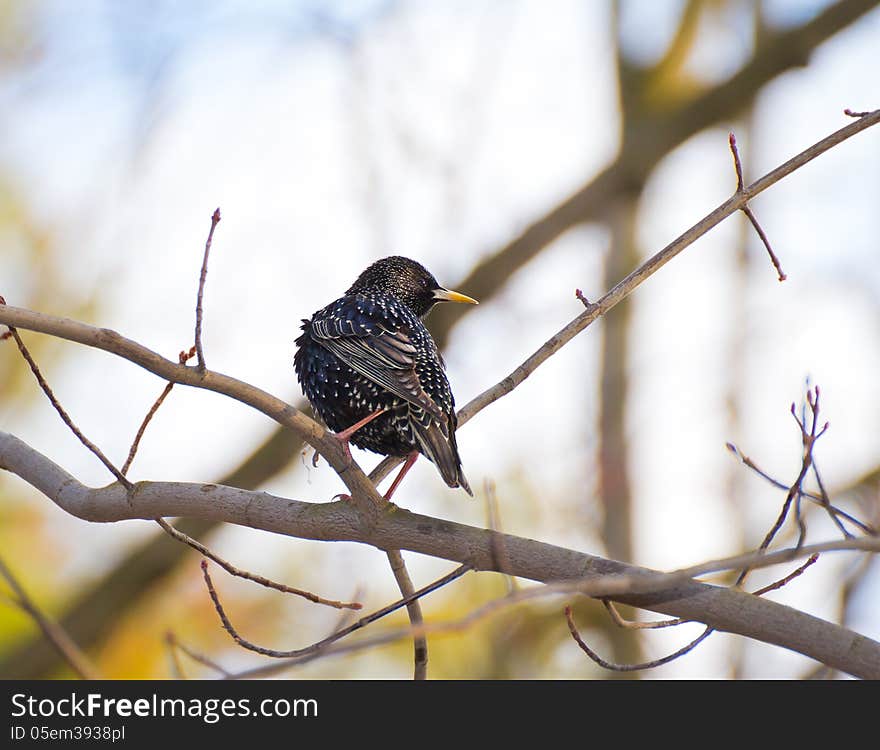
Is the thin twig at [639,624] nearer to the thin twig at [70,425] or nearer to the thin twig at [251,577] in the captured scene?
the thin twig at [251,577]

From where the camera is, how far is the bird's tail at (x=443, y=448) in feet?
13.8

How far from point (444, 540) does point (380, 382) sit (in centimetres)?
125

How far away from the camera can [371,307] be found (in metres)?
5.27

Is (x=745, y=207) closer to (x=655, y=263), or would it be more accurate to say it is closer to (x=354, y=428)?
(x=655, y=263)

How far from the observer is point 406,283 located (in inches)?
250

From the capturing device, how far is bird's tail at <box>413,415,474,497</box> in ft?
13.8

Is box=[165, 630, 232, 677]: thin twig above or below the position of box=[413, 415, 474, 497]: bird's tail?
below

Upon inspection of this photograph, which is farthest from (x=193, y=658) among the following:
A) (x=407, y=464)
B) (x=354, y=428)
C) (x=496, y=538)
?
(x=407, y=464)

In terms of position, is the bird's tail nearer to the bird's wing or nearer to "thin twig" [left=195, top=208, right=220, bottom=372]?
the bird's wing

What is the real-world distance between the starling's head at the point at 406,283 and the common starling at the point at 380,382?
747mm

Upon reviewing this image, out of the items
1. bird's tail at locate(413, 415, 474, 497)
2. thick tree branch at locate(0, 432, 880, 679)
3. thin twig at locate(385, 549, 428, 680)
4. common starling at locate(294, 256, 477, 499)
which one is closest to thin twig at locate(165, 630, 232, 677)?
thick tree branch at locate(0, 432, 880, 679)

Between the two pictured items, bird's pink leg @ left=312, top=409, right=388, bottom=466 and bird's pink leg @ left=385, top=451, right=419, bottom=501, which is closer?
bird's pink leg @ left=312, top=409, right=388, bottom=466
